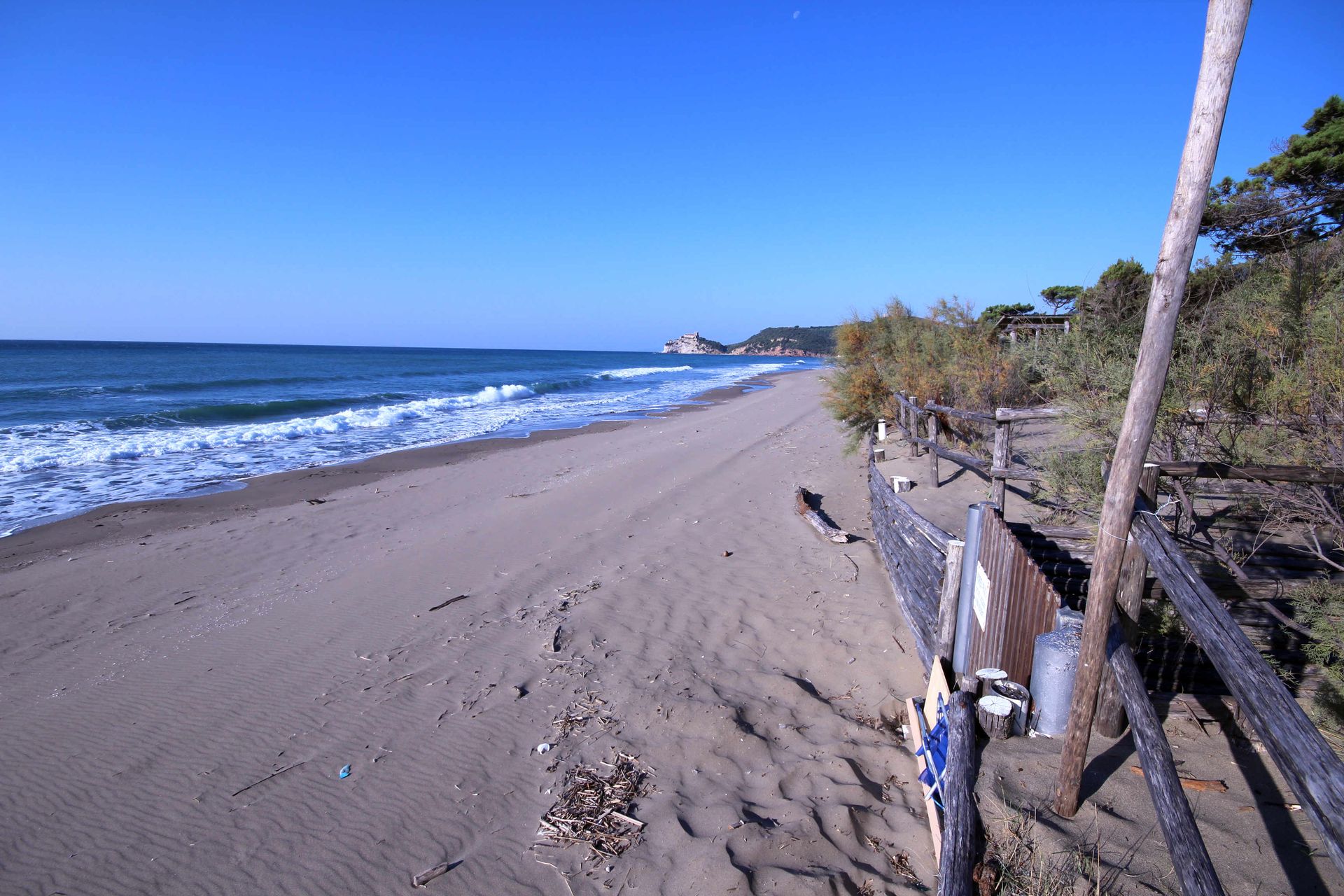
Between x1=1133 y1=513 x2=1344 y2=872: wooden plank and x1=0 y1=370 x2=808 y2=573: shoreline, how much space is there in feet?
35.3

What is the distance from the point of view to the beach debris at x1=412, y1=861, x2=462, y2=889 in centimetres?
296

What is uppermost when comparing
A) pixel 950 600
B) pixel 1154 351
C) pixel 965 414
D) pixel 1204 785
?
pixel 1154 351

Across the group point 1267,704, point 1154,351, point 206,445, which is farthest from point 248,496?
point 1267,704

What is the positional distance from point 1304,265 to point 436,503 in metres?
10.5

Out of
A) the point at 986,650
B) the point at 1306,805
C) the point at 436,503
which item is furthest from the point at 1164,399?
the point at 436,503

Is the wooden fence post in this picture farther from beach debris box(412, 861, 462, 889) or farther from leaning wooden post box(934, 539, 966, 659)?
beach debris box(412, 861, 462, 889)

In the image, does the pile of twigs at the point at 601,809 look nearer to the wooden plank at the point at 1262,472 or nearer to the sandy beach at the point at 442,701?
the sandy beach at the point at 442,701

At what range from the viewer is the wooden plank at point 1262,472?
122 inches

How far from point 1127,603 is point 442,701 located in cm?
415

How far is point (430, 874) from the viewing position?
300 cm

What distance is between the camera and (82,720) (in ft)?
14.4

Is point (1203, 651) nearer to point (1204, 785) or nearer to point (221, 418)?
point (1204, 785)

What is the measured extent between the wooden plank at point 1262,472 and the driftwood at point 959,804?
1.53m

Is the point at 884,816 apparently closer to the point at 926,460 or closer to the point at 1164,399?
the point at 1164,399
